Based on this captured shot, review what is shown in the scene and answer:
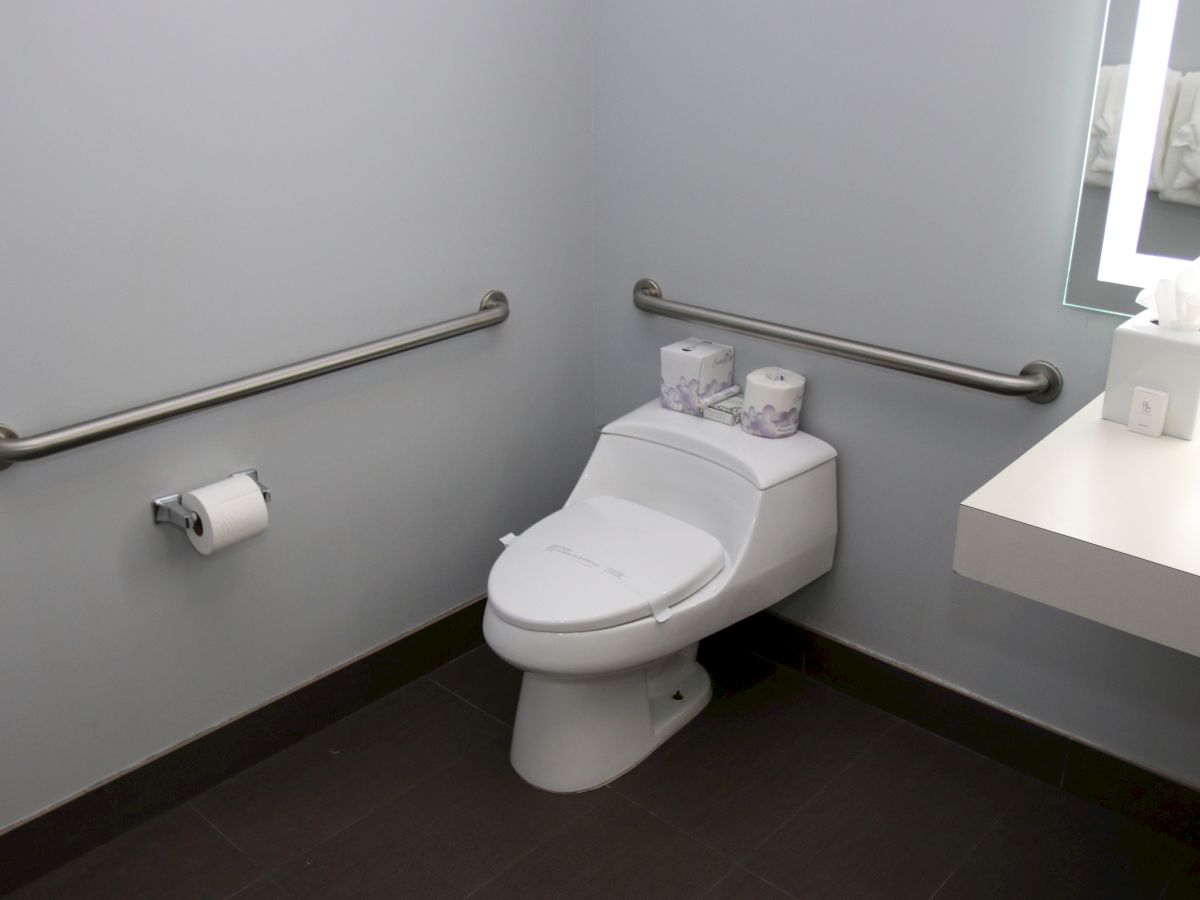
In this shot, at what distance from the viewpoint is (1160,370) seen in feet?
4.77

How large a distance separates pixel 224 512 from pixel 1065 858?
149 cm

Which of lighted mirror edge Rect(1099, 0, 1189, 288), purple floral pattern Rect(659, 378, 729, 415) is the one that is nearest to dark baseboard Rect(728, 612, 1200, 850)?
purple floral pattern Rect(659, 378, 729, 415)

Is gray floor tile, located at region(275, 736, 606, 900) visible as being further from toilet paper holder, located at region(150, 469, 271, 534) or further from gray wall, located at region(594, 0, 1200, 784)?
A: gray wall, located at region(594, 0, 1200, 784)

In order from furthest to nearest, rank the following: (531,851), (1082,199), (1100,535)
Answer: (531,851), (1082,199), (1100,535)

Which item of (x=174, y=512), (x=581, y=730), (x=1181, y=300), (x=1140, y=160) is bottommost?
(x=581, y=730)

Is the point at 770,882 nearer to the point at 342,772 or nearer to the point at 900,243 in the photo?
the point at 342,772

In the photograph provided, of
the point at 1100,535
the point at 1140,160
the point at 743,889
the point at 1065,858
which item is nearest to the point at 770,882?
the point at 743,889

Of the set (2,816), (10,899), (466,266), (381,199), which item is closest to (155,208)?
(381,199)

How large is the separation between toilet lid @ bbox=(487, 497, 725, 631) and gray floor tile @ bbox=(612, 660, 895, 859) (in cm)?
37

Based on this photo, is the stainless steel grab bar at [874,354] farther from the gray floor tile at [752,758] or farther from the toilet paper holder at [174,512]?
the toilet paper holder at [174,512]

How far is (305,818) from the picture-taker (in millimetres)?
1945

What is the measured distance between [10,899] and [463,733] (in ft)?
2.62

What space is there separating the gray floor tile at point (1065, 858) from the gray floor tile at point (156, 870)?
1.17 metres

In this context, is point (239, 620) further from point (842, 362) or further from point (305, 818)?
point (842, 362)
